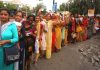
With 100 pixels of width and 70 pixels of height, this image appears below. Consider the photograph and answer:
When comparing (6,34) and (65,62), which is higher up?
(6,34)

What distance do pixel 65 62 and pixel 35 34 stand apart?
330 cm

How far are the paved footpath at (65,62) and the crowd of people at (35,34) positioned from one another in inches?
9.9

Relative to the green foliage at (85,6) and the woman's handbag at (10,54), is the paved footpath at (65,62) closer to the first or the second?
the woman's handbag at (10,54)

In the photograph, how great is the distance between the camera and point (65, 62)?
39.7 feet

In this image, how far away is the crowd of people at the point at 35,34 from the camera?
21.2 ft

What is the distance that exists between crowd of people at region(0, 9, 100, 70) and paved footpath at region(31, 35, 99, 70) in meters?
0.25

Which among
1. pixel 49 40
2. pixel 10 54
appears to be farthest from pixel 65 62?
pixel 10 54

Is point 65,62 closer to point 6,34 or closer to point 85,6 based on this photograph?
point 6,34

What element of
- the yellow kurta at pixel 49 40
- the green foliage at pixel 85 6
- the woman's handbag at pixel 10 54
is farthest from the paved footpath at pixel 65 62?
the green foliage at pixel 85 6

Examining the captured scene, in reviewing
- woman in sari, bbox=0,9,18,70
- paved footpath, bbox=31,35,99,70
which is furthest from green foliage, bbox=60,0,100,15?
woman in sari, bbox=0,9,18,70

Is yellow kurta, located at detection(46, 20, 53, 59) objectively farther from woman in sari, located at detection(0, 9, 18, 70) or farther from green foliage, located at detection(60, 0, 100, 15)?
green foliage, located at detection(60, 0, 100, 15)

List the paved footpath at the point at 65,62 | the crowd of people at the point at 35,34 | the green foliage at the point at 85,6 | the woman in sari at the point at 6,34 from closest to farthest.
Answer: the woman in sari at the point at 6,34, the crowd of people at the point at 35,34, the paved footpath at the point at 65,62, the green foliage at the point at 85,6

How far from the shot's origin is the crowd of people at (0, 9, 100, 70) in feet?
21.2

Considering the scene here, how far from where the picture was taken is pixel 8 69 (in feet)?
21.6
